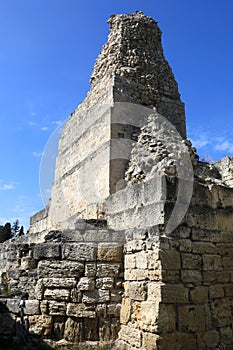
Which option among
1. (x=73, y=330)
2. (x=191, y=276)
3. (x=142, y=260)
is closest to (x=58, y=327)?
(x=73, y=330)

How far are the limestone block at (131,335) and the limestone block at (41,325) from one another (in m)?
1.10

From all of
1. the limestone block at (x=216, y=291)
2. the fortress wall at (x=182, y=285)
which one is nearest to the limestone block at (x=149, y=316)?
the fortress wall at (x=182, y=285)

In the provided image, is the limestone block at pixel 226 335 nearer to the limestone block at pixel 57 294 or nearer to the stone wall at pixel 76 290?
the stone wall at pixel 76 290

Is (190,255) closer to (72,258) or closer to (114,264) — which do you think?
(114,264)

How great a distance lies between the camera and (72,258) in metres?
5.16

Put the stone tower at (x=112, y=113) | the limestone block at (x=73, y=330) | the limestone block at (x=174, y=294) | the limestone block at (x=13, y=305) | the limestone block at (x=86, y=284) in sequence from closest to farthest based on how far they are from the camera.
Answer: the limestone block at (x=174, y=294)
the limestone block at (x=73, y=330)
the limestone block at (x=86, y=284)
the limestone block at (x=13, y=305)
the stone tower at (x=112, y=113)

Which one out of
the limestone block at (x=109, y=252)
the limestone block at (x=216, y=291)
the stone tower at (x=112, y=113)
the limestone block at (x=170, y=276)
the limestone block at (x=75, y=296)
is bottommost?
the limestone block at (x=75, y=296)

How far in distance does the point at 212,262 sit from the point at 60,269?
2.35 metres

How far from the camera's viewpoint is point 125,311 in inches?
192

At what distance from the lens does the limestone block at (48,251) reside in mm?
5266

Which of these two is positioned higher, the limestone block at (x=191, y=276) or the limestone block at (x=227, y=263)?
the limestone block at (x=227, y=263)

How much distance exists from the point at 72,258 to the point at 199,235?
2005mm

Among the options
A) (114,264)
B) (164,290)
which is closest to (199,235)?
(164,290)

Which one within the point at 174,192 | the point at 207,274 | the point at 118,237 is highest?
the point at 174,192
